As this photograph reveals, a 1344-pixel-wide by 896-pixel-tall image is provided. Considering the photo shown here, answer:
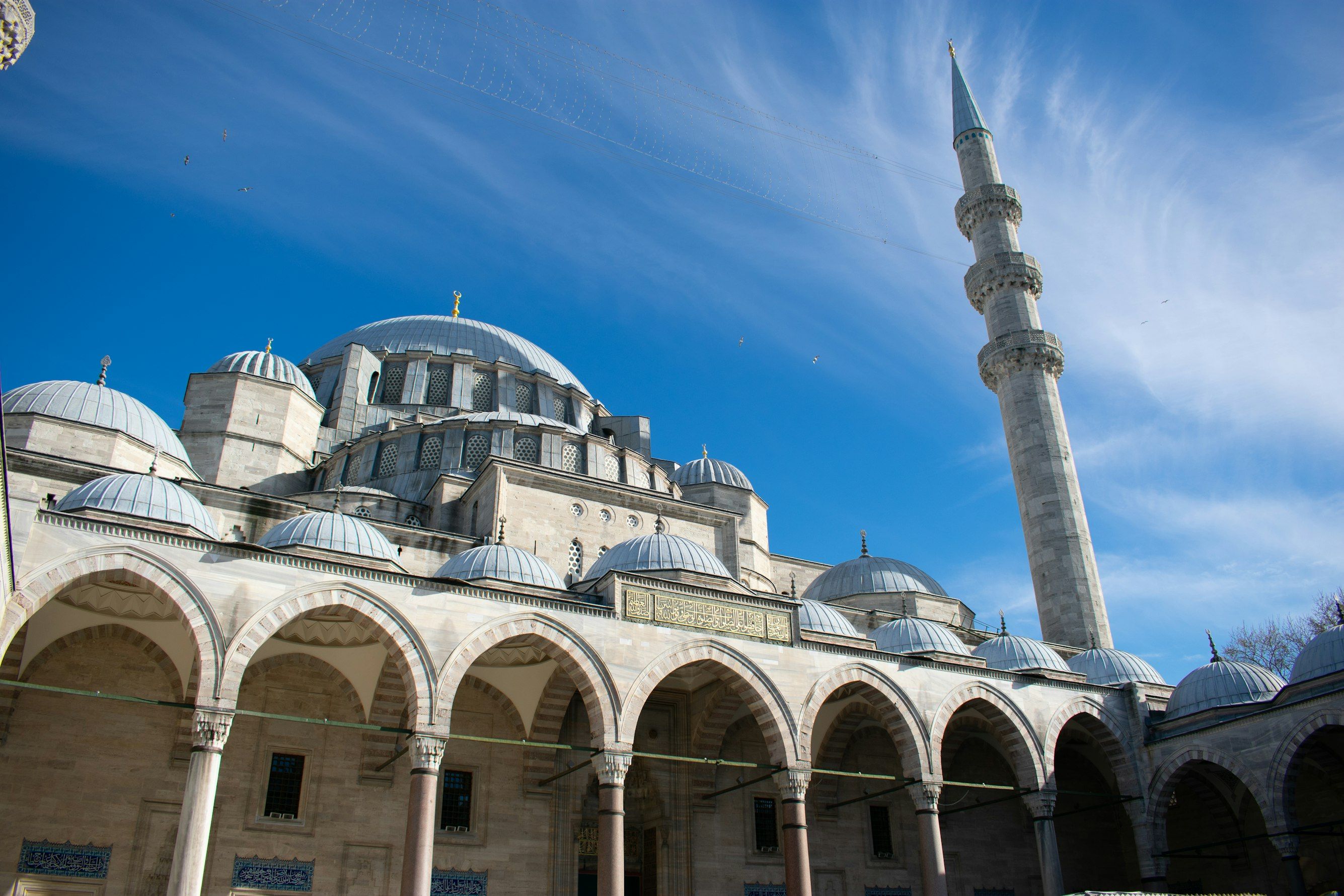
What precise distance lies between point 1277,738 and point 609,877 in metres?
8.81

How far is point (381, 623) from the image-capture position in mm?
10266

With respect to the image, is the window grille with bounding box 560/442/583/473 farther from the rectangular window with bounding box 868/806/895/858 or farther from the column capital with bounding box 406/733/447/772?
the column capital with bounding box 406/733/447/772

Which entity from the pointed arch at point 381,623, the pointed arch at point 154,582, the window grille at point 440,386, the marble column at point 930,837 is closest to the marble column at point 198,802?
the pointed arch at point 154,582

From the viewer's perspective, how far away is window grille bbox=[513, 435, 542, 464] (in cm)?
1753

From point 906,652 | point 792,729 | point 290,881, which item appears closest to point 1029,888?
point 906,652

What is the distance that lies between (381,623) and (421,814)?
1.94m

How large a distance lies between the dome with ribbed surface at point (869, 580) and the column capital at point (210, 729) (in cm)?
1269

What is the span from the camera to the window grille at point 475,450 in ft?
57.1

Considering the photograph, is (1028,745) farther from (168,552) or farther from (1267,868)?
(168,552)

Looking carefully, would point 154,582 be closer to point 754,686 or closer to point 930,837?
point 754,686

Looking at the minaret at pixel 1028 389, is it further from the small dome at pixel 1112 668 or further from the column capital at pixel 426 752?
the column capital at pixel 426 752

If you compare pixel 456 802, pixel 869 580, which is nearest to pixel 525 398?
pixel 869 580

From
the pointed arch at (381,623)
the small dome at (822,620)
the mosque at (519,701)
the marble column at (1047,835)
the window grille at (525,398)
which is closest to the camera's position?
the pointed arch at (381,623)

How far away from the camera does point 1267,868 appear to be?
14.9m
